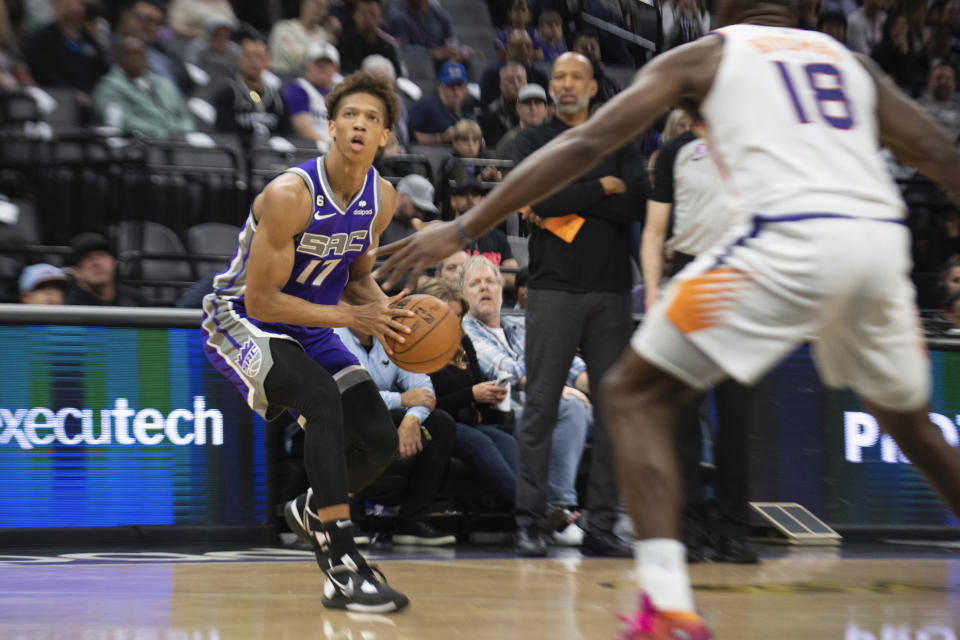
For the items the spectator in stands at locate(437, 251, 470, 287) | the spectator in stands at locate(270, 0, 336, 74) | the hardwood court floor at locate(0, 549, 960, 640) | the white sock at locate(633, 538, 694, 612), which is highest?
the spectator in stands at locate(270, 0, 336, 74)

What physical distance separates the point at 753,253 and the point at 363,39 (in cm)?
905

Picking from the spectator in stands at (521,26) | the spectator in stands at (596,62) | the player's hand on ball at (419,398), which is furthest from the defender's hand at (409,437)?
the spectator in stands at (521,26)

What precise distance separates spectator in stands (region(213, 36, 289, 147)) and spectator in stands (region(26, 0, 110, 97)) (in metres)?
1.07

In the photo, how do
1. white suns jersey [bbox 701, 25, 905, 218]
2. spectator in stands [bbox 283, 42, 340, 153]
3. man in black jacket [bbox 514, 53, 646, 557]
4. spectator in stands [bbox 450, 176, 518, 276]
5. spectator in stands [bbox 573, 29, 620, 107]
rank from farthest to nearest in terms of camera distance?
spectator in stands [bbox 283, 42, 340, 153], spectator in stands [bbox 573, 29, 620, 107], spectator in stands [bbox 450, 176, 518, 276], man in black jacket [bbox 514, 53, 646, 557], white suns jersey [bbox 701, 25, 905, 218]

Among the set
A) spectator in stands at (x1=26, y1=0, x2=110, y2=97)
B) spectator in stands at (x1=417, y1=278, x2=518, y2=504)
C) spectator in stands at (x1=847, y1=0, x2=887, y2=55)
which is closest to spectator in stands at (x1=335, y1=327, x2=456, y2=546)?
spectator in stands at (x1=417, y1=278, x2=518, y2=504)

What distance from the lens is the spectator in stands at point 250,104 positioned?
31.6 feet

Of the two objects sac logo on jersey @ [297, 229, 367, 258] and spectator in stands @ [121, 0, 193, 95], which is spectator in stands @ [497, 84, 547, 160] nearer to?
spectator in stands @ [121, 0, 193, 95]

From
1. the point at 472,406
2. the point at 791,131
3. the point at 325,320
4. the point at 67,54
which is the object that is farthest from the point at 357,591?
the point at 67,54

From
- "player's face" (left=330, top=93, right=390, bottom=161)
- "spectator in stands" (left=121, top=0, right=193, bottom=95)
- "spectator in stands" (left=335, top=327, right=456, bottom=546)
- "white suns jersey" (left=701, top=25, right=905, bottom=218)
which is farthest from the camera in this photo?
"spectator in stands" (left=121, top=0, right=193, bottom=95)

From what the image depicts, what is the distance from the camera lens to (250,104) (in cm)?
973

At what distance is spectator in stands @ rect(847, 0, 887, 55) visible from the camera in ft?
43.4

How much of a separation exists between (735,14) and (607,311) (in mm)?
2634

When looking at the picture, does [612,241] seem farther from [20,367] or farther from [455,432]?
[20,367]

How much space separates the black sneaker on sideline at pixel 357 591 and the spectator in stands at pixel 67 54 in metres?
6.65
